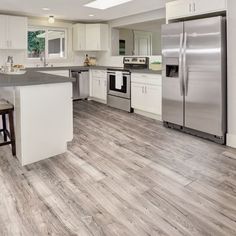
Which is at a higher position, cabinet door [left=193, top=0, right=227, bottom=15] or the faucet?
cabinet door [left=193, top=0, right=227, bottom=15]

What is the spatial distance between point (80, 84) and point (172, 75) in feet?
10.3

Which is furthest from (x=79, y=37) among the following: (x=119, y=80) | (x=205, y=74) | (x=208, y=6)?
(x=205, y=74)

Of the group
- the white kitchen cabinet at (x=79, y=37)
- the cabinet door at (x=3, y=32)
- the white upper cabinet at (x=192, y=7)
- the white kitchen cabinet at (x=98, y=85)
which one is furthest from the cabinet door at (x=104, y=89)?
the white upper cabinet at (x=192, y=7)

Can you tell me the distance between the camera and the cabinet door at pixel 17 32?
5.76 metres

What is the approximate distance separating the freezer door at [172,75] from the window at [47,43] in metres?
3.83

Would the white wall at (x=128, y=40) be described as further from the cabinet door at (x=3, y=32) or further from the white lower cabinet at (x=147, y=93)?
the cabinet door at (x=3, y=32)

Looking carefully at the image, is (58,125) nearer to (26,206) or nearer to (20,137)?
(20,137)

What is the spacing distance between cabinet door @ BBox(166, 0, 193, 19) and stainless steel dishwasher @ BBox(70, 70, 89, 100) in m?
3.16

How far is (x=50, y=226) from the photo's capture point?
5.85 ft

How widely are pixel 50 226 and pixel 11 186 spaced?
30.6 inches

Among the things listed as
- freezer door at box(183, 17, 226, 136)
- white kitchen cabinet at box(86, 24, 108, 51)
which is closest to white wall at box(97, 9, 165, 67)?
white kitchen cabinet at box(86, 24, 108, 51)

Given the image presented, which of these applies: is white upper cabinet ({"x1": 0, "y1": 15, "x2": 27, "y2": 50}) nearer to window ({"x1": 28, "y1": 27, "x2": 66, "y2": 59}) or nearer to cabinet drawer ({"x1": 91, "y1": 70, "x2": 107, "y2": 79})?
window ({"x1": 28, "y1": 27, "x2": 66, "y2": 59})

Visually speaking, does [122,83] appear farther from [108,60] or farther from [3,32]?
[3,32]

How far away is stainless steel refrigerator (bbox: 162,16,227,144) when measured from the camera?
338 centimetres
